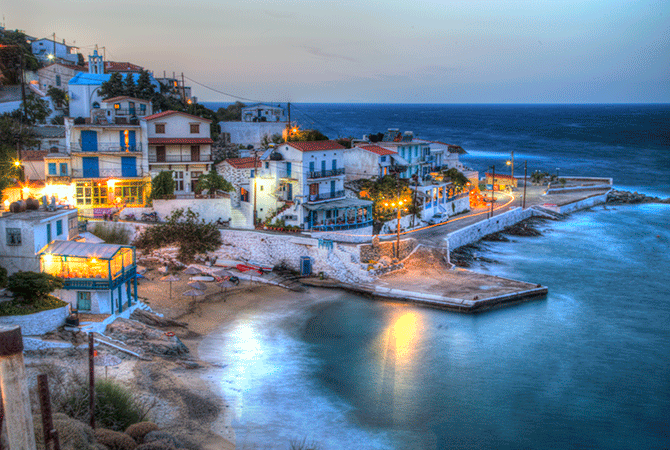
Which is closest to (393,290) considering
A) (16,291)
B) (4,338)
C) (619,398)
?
(619,398)

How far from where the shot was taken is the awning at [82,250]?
25156mm

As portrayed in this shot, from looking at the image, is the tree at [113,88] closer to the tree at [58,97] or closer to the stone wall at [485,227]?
the tree at [58,97]

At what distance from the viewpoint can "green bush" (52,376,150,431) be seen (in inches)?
623

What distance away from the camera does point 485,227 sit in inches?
1917

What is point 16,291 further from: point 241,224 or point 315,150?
point 315,150

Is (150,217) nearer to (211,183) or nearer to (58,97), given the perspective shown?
(211,183)

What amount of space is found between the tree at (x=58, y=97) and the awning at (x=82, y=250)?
33.1 m

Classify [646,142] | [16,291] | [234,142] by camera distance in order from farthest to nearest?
[646,142], [234,142], [16,291]

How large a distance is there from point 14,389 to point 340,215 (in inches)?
1282

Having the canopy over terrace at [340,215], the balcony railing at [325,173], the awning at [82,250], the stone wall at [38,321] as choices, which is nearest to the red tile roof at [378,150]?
the balcony railing at [325,173]

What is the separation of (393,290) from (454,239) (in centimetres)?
1098

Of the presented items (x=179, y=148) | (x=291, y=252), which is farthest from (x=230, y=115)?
(x=291, y=252)

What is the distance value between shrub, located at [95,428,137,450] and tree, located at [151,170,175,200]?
25541 mm

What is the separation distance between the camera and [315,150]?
131 ft
